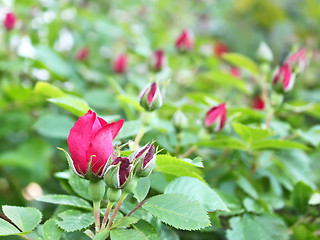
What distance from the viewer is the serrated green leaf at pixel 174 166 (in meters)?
0.50

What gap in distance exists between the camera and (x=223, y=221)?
0.71m

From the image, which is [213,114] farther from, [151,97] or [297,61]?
[297,61]

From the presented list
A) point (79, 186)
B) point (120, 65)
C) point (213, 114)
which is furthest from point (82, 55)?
point (79, 186)

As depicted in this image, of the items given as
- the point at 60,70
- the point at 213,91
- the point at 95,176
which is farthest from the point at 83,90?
the point at 95,176

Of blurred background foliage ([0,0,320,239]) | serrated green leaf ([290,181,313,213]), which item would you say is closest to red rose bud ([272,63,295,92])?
blurred background foliage ([0,0,320,239])

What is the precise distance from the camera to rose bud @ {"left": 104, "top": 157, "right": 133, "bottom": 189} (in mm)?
444

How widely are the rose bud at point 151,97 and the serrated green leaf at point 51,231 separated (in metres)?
0.28

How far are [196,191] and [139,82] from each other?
707 millimetres

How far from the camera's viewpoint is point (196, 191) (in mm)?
544

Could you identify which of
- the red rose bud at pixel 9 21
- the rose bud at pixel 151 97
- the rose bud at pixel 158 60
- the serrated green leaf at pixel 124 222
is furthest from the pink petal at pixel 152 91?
the red rose bud at pixel 9 21

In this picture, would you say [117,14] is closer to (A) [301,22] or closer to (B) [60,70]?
(B) [60,70]

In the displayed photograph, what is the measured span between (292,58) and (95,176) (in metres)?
0.64

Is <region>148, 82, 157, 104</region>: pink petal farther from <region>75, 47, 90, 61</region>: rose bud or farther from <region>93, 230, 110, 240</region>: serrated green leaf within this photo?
<region>75, 47, 90, 61</region>: rose bud

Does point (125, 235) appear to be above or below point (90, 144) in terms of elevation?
below
